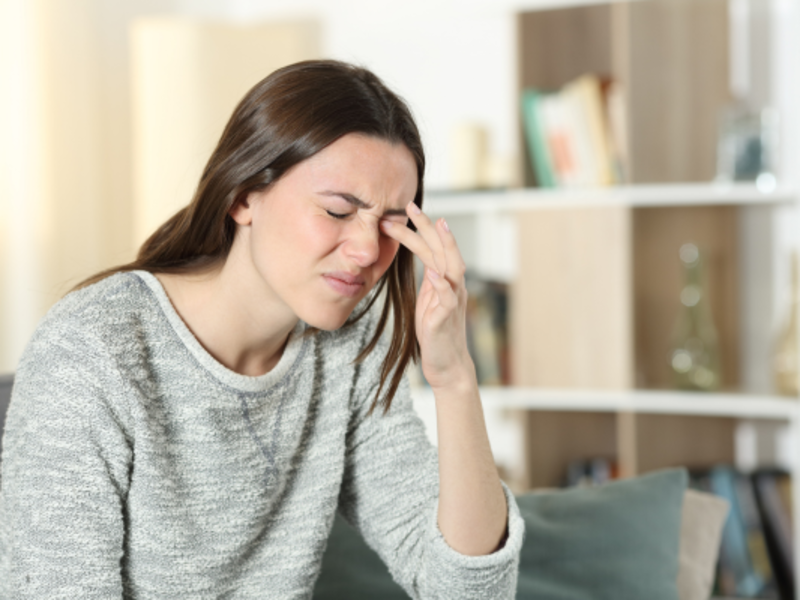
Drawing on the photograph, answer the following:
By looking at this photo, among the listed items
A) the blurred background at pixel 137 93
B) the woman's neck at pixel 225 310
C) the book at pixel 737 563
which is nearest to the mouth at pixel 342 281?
the woman's neck at pixel 225 310

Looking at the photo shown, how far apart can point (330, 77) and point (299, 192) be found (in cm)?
14

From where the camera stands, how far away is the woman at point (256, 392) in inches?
34.7

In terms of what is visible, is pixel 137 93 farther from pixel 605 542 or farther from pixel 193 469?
pixel 605 542

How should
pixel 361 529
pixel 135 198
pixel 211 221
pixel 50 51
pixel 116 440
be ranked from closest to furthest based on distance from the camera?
pixel 116 440 → pixel 211 221 → pixel 361 529 → pixel 50 51 → pixel 135 198

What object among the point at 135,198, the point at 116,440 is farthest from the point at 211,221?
the point at 135,198

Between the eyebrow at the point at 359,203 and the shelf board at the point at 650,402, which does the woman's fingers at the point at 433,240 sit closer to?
the eyebrow at the point at 359,203

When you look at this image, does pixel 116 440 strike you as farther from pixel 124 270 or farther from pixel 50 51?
pixel 50 51

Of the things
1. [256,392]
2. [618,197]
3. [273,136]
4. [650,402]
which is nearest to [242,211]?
[273,136]

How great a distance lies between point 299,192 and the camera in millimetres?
950

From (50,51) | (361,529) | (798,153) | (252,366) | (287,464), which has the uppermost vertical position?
(50,51)

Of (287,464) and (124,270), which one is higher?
(124,270)

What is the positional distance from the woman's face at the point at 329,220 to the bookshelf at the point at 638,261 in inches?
48.8

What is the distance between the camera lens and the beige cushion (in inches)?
49.0

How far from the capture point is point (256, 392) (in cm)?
106
